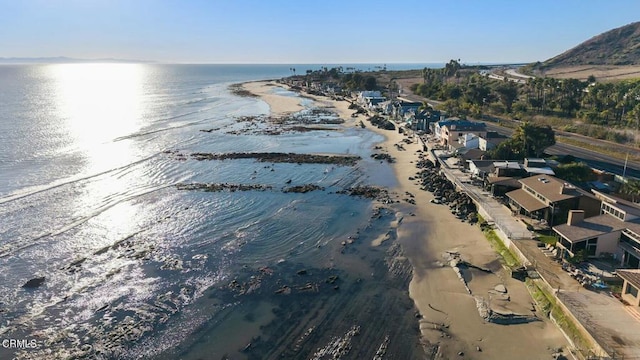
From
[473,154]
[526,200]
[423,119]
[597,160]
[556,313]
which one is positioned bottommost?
[556,313]

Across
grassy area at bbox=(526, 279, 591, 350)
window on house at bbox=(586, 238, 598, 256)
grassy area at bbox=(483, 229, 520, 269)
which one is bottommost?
grassy area at bbox=(526, 279, 591, 350)

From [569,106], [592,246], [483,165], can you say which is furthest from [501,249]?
[569,106]

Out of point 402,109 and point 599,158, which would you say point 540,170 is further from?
point 402,109

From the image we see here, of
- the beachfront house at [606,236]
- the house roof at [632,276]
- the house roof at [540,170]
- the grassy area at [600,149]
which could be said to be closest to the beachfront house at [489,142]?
the house roof at [540,170]

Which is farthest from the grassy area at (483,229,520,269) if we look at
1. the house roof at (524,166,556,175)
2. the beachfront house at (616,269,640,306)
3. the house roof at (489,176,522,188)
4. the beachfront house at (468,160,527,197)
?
the house roof at (524,166,556,175)

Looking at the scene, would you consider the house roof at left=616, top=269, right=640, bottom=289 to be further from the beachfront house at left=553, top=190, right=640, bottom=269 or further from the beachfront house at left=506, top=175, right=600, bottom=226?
the beachfront house at left=506, top=175, right=600, bottom=226

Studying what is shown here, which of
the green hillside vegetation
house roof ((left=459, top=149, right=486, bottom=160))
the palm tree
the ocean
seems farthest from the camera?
the green hillside vegetation
